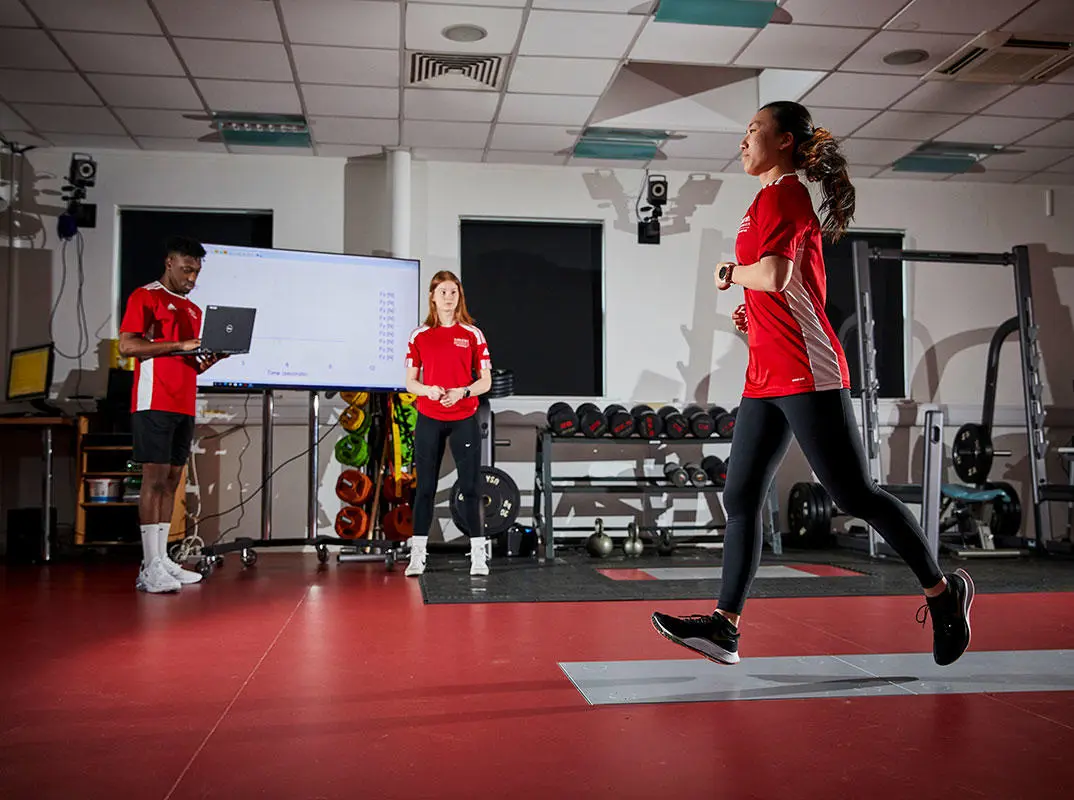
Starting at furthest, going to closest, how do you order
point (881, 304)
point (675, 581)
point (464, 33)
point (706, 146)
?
point (881, 304), point (706, 146), point (464, 33), point (675, 581)

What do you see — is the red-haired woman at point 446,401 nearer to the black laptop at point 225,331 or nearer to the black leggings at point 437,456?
the black leggings at point 437,456

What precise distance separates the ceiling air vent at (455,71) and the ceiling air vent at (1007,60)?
251 centimetres

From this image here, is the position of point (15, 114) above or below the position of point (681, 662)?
above

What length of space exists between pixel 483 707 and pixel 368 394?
3869mm

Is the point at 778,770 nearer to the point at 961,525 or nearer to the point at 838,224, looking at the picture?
the point at 838,224

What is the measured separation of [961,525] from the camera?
6.30m

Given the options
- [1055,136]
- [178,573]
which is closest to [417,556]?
[178,573]

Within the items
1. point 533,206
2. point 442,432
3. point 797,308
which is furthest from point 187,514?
point 797,308

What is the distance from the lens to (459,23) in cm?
470

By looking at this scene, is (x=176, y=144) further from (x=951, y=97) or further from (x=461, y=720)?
(x=461, y=720)

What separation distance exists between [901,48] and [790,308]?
348cm

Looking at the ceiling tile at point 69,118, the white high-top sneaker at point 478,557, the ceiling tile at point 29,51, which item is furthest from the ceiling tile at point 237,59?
the white high-top sneaker at point 478,557

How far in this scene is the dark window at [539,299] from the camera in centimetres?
689

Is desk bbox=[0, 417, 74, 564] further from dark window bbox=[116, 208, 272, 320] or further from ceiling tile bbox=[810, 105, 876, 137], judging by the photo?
ceiling tile bbox=[810, 105, 876, 137]
